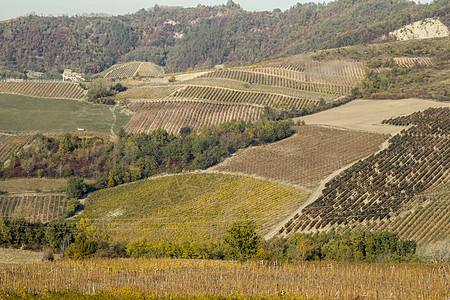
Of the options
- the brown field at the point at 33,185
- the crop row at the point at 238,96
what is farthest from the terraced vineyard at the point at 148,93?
the brown field at the point at 33,185

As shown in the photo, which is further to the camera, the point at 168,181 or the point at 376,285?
the point at 168,181

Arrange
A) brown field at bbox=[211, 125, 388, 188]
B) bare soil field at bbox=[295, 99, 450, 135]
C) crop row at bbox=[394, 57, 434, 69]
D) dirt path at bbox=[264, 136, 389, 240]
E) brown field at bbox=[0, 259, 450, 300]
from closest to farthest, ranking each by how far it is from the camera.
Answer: brown field at bbox=[0, 259, 450, 300] → dirt path at bbox=[264, 136, 389, 240] → brown field at bbox=[211, 125, 388, 188] → bare soil field at bbox=[295, 99, 450, 135] → crop row at bbox=[394, 57, 434, 69]

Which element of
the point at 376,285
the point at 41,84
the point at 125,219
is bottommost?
the point at 125,219

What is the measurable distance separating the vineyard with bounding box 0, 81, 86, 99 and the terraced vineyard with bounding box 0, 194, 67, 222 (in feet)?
220

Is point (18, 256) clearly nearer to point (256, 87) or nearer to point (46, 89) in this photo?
point (256, 87)

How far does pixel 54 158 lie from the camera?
114 metres

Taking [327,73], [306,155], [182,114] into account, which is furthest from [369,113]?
[327,73]

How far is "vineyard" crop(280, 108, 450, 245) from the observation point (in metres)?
79.4

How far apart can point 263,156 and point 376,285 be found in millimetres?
62116

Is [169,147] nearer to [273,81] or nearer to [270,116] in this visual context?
[270,116]

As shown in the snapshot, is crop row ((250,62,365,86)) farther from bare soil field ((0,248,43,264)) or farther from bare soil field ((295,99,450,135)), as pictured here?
bare soil field ((0,248,43,264))

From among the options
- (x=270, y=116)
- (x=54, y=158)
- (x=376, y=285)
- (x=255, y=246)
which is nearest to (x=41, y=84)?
(x=54, y=158)

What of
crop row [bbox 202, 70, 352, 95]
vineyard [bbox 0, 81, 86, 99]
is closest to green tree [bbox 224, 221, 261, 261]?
crop row [bbox 202, 70, 352, 95]

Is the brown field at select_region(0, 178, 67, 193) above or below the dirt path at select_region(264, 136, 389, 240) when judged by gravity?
below
